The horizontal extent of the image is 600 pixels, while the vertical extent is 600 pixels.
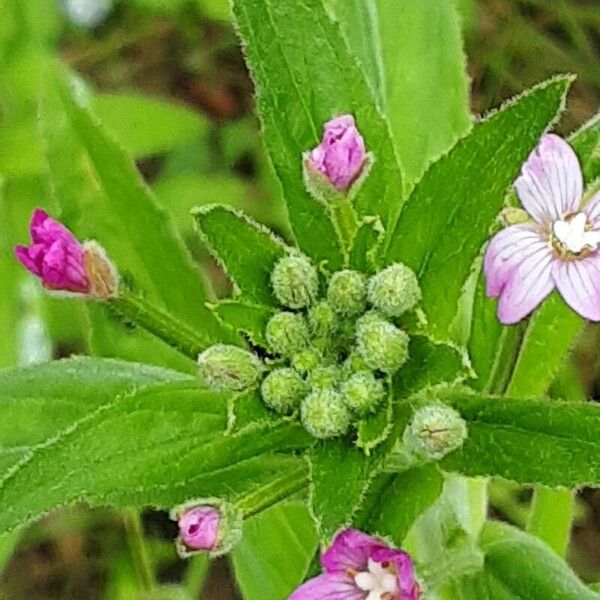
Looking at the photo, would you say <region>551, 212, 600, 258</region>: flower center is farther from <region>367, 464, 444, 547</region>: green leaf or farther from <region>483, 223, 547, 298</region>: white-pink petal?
<region>367, 464, 444, 547</region>: green leaf

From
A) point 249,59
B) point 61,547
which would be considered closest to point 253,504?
point 249,59

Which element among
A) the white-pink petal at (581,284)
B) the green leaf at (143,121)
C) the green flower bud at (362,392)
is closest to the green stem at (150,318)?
the green flower bud at (362,392)

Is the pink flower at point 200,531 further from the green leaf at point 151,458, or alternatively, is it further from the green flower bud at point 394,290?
the green flower bud at point 394,290

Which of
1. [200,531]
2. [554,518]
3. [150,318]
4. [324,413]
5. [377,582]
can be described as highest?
[150,318]

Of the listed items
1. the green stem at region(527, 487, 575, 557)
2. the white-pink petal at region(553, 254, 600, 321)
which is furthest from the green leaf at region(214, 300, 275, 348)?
the green stem at region(527, 487, 575, 557)

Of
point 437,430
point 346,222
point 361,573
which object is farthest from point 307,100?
point 361,573

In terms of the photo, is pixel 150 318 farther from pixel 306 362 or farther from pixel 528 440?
pixel 528 440
